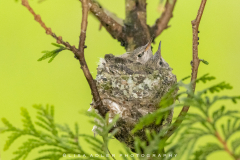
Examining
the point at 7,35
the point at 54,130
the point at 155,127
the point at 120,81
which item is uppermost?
the point at 7,35

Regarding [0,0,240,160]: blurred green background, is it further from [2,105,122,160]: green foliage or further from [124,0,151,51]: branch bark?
[2,105,122,160]: green foliage

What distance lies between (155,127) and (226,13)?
180 inches

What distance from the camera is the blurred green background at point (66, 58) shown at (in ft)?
18.6

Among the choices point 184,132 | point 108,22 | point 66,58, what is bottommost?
point 184,132

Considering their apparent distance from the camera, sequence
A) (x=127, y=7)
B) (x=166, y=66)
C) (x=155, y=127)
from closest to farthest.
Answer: (x=155, y=127)
(x=127, y=7)
(x=166, y=66)

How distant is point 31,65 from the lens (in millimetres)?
6035

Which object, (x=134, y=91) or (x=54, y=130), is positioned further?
(x=134, y=91)

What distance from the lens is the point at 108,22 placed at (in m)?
2.58

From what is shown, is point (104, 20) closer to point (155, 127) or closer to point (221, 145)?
point (155, 127)

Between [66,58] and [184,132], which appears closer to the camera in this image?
[184,132]

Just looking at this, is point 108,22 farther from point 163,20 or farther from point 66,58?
point 66,58

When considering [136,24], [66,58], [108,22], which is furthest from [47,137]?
[66,58]

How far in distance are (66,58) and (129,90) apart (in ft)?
12.9

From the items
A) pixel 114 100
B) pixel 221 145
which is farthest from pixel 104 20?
pixel 221 145
